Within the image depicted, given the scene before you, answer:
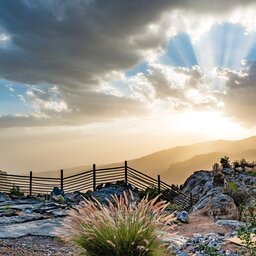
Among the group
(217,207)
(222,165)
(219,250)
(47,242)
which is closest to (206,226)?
(217,207)

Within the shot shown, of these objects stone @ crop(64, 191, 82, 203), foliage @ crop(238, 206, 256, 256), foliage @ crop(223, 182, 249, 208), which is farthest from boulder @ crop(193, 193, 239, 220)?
stone @ crop(64, 191, 82, 203)

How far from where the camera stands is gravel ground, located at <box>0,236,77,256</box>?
7.96 meters

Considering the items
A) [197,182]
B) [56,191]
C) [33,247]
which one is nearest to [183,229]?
[33,247]

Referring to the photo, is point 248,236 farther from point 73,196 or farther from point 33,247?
point 73,196

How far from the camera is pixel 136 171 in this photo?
917 inches

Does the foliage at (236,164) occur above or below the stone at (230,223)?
above

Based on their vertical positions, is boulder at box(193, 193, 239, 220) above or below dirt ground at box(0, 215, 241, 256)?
above

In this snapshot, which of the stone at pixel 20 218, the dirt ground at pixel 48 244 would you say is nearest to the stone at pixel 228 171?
the dirt ground at pixel 48 244

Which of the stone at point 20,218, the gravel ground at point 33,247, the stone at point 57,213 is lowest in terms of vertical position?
the gravel ground at point 33,247

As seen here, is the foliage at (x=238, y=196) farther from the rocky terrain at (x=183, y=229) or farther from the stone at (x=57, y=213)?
the stone at (x=57, y=213)

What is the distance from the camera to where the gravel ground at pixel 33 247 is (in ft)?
26.1

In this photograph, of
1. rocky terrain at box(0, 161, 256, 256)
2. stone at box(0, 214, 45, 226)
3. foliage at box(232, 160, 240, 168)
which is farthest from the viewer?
foliage at box(232, 160, 240, 168)

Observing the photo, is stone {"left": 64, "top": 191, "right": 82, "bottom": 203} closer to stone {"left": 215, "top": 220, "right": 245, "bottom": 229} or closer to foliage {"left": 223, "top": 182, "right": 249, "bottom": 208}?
foliage {"left": 223, "top": 182, "right": 249, "bottom": 208}

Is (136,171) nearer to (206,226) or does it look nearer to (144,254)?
(206,226)
